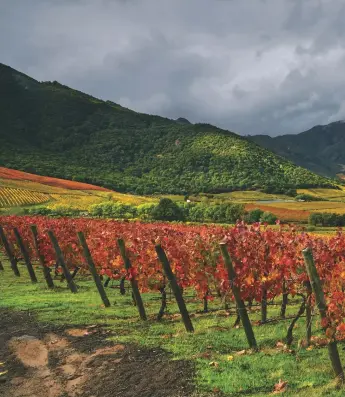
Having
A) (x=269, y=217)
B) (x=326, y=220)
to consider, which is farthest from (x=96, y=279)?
(x=326, y=220)

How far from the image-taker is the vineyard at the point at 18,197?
89.6 meters

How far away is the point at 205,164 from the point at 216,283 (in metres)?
173

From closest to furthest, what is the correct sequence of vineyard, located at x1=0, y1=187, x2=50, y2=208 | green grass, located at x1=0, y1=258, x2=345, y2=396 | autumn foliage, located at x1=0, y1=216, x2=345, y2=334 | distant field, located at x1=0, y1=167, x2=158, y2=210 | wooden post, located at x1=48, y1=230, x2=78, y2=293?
green grass, located at x1=0, y1=258, x2=345, y2=396
autumn foliage, located at x1=0, y1=216, x2=345, y2=334
wooden post, located at x1=48, y1=230, x2=78, y2=293
vineyard, located at x1=0, y1=187, x2=50, y2=208
distant field, located at x1=0, y1=167, x2=158, y2=210

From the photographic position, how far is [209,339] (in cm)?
1053

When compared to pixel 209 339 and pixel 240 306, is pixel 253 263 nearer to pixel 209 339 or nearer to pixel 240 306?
pixel 240 306

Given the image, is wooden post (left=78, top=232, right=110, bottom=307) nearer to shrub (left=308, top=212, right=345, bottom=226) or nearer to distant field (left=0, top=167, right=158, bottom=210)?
shrub (left=308, top=212, right=345, bottom=226)

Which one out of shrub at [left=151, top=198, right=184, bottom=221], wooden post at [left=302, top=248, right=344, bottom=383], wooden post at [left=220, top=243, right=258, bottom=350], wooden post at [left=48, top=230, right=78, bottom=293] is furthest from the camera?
shrub at [left=151, top=198, right=184, bottom=221]

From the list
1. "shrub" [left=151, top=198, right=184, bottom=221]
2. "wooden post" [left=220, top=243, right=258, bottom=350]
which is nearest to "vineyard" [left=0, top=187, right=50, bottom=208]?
"shrub" [left=151, top=198, right=184, bottom=221]

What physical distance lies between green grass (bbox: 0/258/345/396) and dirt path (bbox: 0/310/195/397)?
464mm

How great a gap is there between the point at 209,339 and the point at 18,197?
90.8 metres

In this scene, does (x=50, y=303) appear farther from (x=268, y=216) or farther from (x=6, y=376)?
(x=268, y=216)

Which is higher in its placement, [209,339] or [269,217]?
[209,339]

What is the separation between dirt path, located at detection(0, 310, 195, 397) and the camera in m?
8.03

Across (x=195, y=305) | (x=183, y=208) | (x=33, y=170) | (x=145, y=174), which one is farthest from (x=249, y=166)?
(x=195, y=305)
